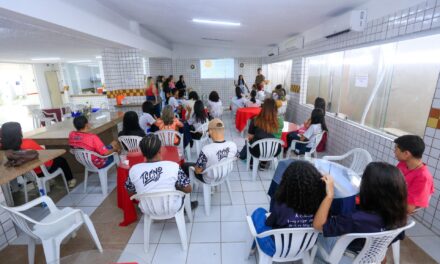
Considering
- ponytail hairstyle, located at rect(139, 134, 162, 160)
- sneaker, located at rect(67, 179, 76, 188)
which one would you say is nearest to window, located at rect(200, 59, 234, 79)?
sneaker, located at rect(67, 179, 76, 188)

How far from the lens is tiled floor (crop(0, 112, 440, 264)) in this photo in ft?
6.77

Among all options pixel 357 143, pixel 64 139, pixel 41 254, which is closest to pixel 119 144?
pixel 64 139

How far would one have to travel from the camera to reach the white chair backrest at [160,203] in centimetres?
183

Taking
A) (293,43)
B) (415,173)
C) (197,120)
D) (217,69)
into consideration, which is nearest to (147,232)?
(415,173)

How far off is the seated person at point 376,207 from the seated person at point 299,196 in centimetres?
6

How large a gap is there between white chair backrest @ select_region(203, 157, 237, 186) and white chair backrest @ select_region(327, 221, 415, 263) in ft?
4.24

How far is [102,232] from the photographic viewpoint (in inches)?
94.3

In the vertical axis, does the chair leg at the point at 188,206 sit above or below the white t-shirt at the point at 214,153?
below

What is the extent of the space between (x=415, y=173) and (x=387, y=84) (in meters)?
2.08

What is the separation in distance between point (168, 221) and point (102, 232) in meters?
0.68

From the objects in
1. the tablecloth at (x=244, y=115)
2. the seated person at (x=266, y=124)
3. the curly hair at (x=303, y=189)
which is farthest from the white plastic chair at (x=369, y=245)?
the tablecloth at (x=244, y=115)

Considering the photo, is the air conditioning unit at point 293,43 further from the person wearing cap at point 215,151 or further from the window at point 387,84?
the person wearing cap at point 215,151

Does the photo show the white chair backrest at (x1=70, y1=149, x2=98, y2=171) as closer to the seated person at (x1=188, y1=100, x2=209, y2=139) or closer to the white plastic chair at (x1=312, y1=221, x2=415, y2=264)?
the seated person at (x1=188, y1=100, x2=209, y2=139)

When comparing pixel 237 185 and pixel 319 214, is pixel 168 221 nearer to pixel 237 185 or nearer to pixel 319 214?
pixel 237 185
